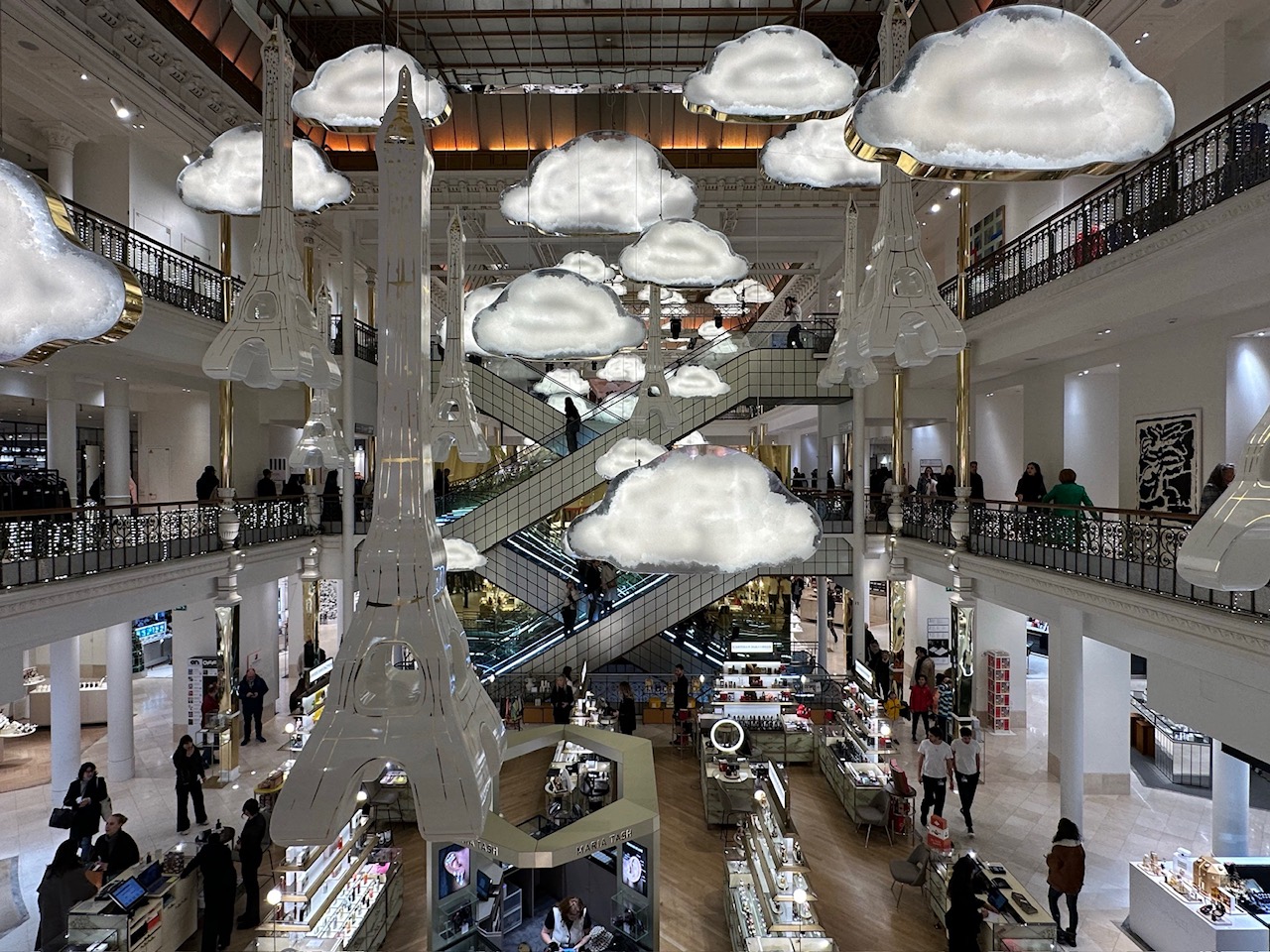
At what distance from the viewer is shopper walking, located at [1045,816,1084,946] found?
863cm

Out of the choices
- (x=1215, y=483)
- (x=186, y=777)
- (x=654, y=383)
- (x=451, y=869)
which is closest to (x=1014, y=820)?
(x=1215, y=483)

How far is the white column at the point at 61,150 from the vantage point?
12664mm

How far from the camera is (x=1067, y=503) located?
1097 centimetres

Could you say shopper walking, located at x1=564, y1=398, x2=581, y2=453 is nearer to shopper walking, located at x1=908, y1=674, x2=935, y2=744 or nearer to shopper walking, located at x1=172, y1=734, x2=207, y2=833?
shopper walking, located at x1=908, y1=674, x2=935, y2=744

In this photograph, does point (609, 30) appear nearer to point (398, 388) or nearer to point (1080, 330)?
point (1080, 330)

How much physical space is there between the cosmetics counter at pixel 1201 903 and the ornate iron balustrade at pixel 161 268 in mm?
13878

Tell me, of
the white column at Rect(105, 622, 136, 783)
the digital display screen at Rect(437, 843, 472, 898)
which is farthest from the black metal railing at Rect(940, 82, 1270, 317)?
the white column at Rect(105, 622, 136, 783)

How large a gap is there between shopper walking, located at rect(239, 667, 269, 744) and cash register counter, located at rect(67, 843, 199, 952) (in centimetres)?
615

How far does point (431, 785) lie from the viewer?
228cm

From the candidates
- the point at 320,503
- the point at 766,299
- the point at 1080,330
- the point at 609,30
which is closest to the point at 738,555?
the point at 1080,330

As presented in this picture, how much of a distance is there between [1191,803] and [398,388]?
590 inches

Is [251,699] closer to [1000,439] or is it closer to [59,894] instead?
[59,894]

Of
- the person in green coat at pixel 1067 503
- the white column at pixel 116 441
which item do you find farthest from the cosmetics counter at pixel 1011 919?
the white column at pixel 116 441

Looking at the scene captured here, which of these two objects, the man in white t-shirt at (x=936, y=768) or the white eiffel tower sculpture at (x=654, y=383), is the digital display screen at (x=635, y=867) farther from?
the man in white t-shirt at (x=936, y=768)
